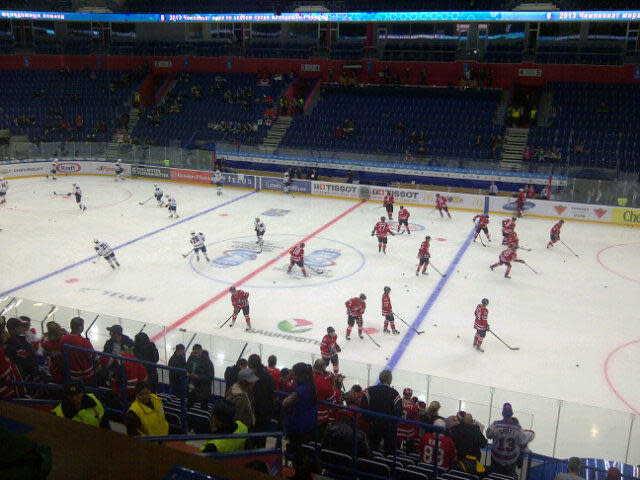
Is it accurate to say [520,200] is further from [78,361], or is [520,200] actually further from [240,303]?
[78,361]

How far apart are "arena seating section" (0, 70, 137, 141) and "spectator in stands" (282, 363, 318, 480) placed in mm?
32401

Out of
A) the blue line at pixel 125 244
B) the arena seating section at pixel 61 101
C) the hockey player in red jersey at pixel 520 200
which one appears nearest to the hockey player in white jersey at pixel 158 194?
the blue line at pixel 125 244

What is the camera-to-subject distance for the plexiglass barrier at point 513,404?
6711mm

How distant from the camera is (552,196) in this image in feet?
77.0

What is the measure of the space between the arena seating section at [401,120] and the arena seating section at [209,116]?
2.94 m

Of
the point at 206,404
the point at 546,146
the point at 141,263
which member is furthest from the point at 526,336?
the point at 546,146

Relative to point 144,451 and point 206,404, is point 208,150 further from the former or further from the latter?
point 144,451

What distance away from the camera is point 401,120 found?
3058 cm

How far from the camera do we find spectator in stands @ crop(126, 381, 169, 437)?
181 inches

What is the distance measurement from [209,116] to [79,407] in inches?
1238

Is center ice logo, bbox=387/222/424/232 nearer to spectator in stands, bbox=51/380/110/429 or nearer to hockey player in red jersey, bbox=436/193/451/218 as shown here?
hockey player in red jersey, bbox=436/193/451/218

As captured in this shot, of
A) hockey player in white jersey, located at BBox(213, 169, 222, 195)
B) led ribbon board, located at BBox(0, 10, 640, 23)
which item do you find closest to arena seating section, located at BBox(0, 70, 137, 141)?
led ribbon board, located at BBox(0, 10, 640, 23)

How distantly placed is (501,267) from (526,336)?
15.3 ft

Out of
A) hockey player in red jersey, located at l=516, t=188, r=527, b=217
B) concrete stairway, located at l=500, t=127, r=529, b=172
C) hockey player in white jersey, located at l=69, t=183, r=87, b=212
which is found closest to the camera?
hockey player in white jersey, located at l=69, t=183, r=87, b=212
